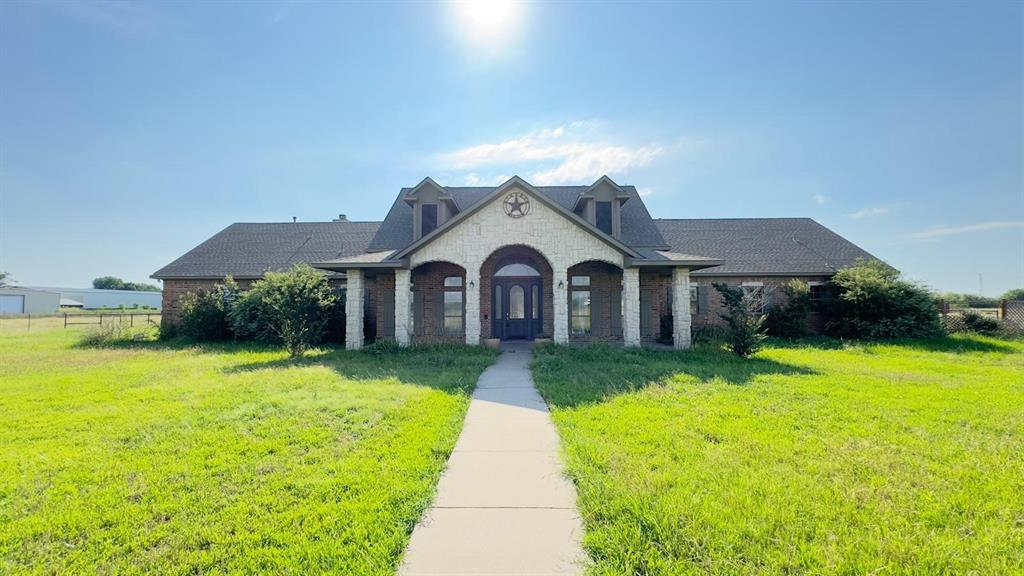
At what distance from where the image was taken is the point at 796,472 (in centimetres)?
423

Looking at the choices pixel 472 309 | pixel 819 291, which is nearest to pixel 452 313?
pixel 472 309

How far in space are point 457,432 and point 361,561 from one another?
2754mm

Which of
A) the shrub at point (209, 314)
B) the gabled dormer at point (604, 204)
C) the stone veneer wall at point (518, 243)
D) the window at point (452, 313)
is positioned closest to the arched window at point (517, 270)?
the window at point (452, 313)

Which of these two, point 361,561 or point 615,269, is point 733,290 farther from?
point 361,561

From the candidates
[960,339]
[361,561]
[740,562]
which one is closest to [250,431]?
[361,561]

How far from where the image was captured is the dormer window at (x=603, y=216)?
15570 mm

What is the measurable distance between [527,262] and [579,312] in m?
2.83

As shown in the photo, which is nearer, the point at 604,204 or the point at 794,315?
the point at 604,204

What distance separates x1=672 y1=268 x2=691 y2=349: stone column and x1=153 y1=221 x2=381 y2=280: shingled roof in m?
13.3

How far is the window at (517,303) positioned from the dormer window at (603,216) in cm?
397

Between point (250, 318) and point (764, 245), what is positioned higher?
point (764, 245)

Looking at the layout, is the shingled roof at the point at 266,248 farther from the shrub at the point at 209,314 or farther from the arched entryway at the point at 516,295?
the arched entryway at the point at 516,295

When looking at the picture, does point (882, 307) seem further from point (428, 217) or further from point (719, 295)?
point (428, 217)

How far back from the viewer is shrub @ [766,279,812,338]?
642 inches
